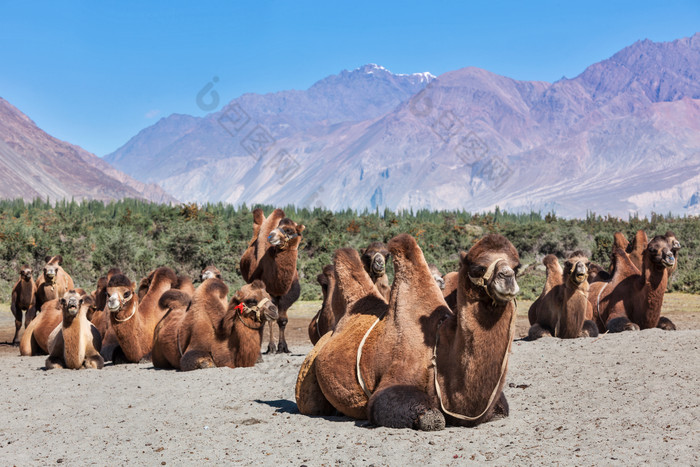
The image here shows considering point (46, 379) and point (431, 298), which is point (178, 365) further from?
point (431, 298)

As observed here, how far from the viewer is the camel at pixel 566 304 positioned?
11.8 metres

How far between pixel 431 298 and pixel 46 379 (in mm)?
6569

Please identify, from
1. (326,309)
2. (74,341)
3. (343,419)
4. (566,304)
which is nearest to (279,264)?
(326,309)

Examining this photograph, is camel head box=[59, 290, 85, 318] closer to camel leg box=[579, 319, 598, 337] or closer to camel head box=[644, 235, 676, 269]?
camel leg box=[579, 319, 598, 337]

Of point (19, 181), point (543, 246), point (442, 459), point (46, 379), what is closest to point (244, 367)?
point (46, 379)

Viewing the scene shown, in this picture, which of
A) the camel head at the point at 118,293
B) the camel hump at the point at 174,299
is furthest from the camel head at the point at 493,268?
the camel head at the point at 118,293

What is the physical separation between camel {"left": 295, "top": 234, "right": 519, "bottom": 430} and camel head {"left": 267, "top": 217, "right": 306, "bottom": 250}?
5.73 m

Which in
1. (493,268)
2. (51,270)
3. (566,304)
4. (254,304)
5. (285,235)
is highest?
(285,235)

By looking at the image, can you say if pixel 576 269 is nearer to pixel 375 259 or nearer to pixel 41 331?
pixel 375 259

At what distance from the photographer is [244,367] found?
10.2 metres

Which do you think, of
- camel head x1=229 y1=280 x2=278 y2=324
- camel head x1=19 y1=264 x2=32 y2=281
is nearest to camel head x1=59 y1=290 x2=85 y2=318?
camel head x1=229 y1=280 x2=278 y2=324

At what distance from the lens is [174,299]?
11695 millimetres

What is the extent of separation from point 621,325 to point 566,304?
1.18 metres

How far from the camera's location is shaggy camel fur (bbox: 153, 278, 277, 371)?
9.95 metres
